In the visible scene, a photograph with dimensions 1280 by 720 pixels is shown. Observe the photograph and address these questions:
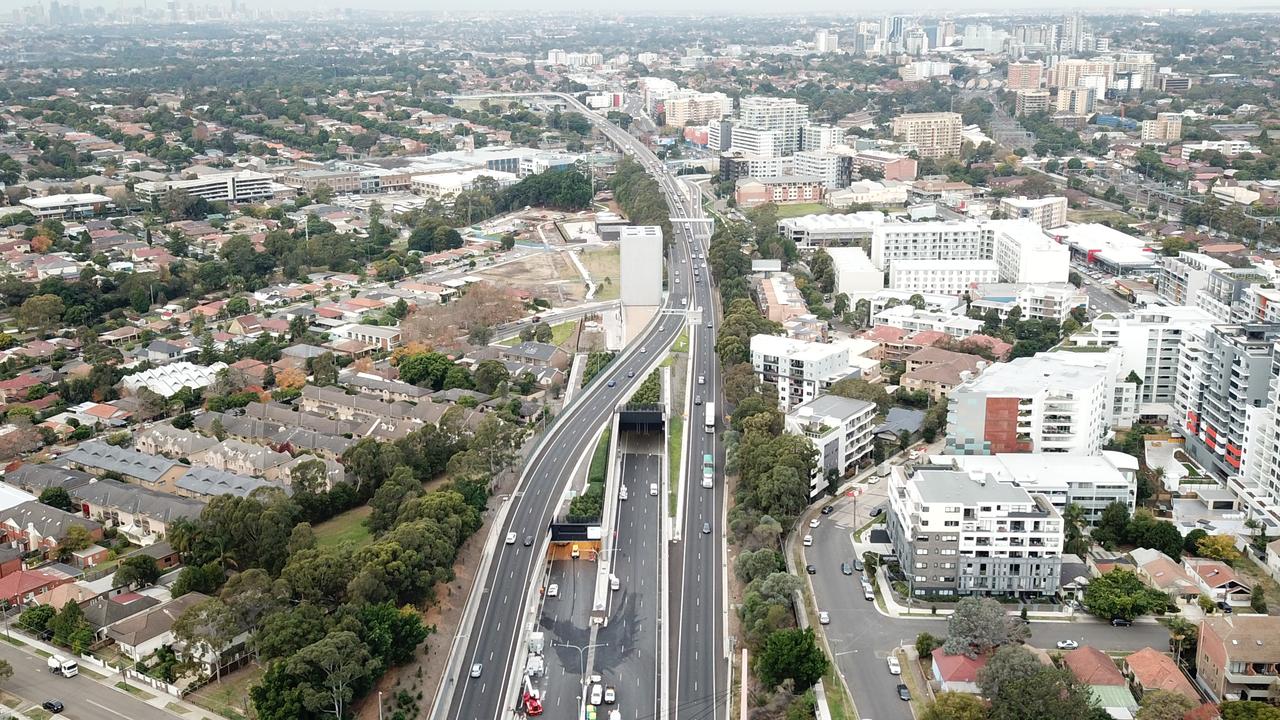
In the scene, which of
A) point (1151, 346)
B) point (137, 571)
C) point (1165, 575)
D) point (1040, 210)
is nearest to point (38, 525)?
point (137, 571)

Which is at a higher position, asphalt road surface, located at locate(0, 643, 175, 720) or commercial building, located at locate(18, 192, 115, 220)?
commercial building, located at locate(18, 192, 115, 220)

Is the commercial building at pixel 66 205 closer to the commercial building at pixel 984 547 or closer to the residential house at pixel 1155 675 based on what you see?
the commercial building at pixel 984 547

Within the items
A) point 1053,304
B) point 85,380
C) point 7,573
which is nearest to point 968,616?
point 7,573

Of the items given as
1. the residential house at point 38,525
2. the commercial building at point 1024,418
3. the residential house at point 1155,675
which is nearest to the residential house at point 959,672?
the residential house at point 1155,675

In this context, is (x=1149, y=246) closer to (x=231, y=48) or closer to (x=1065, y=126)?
(x=1065, y=126)

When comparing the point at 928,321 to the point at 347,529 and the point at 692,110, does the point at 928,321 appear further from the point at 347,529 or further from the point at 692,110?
the point at 692,110

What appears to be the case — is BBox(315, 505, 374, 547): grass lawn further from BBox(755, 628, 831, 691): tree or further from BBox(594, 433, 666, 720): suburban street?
BBox(755, 628, 831, 691): tree

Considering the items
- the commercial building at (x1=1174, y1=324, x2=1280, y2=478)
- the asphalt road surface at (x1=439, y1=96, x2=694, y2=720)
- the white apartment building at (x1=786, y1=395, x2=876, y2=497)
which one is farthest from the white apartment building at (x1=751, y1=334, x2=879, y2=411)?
the commercial building at (x1=1174, y1=324, x2=1280, y2=478)
